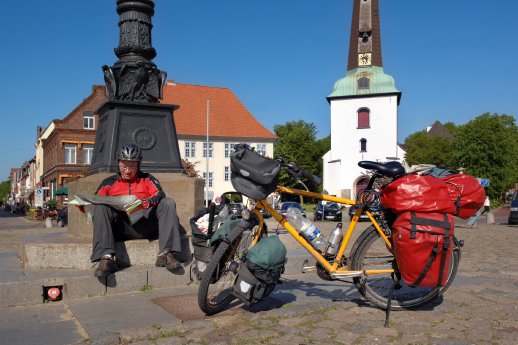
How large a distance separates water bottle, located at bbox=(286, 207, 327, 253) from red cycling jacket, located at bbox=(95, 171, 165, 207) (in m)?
1.57

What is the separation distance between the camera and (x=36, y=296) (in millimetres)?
5023

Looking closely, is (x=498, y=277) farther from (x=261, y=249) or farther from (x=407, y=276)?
(x=261, y=249)

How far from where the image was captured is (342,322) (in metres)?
4.47

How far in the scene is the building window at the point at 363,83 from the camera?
57781 mm

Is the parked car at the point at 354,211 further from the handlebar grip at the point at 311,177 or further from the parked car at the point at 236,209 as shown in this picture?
the parked car at the point at 236,209

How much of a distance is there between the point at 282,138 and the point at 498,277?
69.0 metres

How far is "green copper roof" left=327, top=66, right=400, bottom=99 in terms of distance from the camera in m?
57.1

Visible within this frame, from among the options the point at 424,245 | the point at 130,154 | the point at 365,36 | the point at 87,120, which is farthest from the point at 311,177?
the point at 365,36

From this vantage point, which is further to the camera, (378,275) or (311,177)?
(378,275)

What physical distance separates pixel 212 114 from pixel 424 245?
5858 cm

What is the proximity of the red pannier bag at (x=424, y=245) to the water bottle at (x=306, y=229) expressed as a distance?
0.70m

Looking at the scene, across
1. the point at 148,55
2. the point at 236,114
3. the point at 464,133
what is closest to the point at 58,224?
the point at 148,55

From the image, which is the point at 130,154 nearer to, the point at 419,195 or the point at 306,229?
the point at 306,229

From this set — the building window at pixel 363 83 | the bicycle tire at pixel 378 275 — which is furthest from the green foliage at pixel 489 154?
the bicycle tire at pixel 378 275
